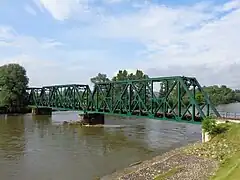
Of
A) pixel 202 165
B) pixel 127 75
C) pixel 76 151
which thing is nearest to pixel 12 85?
pixel 127 75

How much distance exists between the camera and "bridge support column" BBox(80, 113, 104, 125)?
94.2 m

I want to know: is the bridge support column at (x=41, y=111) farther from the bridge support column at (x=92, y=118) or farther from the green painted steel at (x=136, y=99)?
the bridge support column at (x=92, y=118)

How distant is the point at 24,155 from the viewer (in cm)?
4916

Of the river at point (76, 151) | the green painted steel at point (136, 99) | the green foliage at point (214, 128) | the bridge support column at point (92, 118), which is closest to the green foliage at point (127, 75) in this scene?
the green painted steel at point (136, 99)

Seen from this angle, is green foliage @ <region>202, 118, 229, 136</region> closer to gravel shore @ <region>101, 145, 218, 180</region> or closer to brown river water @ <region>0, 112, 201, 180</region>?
brown river water @ <region>0, 112, 201, 180</region>

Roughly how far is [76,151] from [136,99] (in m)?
31.2

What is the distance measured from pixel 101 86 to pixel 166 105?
36613 mm

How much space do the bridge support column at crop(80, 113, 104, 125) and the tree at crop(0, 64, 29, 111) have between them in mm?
48900

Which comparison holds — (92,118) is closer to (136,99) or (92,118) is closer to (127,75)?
(136,99)

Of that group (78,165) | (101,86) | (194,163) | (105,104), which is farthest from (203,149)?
(101,86)

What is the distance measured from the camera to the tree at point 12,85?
133625 millimetres

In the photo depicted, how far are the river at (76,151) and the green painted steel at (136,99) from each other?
5207 millimetres

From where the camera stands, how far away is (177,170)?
33688mm

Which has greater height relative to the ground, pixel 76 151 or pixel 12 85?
pixel 12 85
